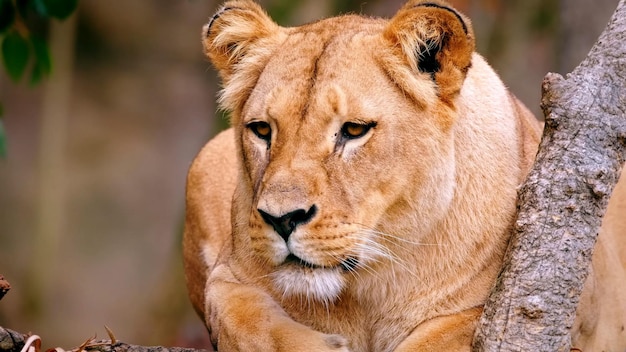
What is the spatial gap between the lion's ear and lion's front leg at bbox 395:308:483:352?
2.71ft

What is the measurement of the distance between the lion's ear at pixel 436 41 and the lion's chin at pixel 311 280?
79 centimetres

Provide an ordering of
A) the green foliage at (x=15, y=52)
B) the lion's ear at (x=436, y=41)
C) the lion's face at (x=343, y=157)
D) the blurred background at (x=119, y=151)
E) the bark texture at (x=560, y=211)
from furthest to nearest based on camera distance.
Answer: the blurred background at (x=119, y=151) → the green foliage at (x=15, y=52) → the lion's ear at (x=436, y=41) → the lion's face at (x=343, y=157) → the bark texture at (x=560, y=211)

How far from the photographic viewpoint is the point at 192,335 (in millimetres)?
11500

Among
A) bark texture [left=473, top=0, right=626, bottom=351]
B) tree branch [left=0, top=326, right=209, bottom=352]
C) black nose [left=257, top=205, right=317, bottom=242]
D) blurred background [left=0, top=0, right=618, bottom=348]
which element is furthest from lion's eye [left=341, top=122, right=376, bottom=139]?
blurred background [left=0, top=0, right=618, bottom=348]

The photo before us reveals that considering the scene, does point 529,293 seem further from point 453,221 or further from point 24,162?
point 24,162

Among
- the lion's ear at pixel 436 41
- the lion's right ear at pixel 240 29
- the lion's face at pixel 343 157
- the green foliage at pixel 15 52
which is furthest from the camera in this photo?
the green foliage at pixel 15 52

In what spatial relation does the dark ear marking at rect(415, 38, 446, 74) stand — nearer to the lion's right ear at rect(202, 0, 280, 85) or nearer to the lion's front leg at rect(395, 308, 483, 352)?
the lion's right ear at rect(202, 0, 280, 85)

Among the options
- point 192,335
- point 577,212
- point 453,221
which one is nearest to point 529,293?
point 577,212

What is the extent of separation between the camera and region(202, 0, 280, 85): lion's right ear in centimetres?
438

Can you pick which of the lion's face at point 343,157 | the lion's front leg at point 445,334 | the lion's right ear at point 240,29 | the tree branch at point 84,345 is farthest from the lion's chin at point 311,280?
the lion's right ear at point 240,29

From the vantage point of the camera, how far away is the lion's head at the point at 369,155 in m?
3.73

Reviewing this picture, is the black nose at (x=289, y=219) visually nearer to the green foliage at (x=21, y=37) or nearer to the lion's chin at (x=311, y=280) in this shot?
the lion's chin at (x=311, y=280)

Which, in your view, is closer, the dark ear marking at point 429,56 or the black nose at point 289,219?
the black nose at point 289,219

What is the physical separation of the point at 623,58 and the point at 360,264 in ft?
3.94
